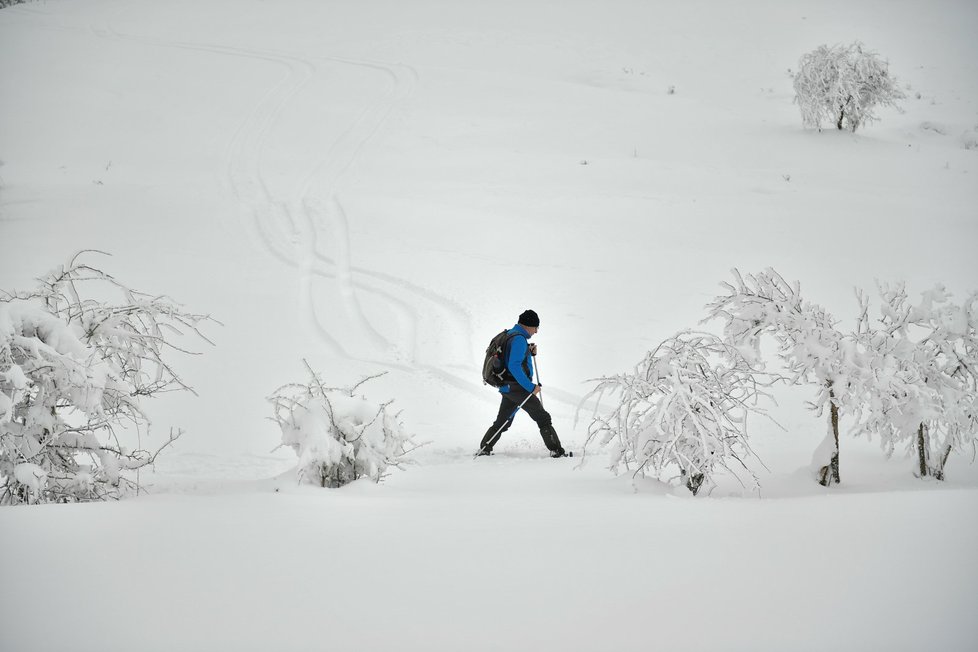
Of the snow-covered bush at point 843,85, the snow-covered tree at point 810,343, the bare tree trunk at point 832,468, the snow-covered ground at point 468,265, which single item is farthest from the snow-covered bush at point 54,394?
the snow-covered bush at point 843,85

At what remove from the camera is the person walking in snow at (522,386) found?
24.4 feet

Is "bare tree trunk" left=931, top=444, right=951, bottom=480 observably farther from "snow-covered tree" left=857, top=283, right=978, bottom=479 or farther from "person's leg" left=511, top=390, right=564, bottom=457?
"person's leg" left=511, top=390, right=564, bottom=457

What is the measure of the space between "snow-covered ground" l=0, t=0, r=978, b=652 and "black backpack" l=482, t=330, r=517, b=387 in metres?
0.85

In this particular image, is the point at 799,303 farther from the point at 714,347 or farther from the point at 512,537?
the point at 512,537

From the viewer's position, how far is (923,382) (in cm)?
622

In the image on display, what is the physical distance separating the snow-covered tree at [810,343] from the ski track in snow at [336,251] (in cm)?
441

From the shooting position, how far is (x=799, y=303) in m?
6.09

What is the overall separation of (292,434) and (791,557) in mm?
3427

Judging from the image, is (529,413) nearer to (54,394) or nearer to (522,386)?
(522,386)

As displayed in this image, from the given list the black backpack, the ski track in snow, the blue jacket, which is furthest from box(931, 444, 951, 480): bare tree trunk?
the ski track in snow

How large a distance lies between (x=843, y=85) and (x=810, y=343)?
17.6 meters

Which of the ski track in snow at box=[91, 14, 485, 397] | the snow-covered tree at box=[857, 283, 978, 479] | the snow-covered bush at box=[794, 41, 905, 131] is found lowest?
the snow-covered tree at box=[857, 283, 978, 479]

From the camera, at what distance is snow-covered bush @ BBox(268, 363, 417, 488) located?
5.11m

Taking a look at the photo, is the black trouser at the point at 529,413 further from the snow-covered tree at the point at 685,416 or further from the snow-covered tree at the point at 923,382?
the snow-covered tree at the point at 923,382
